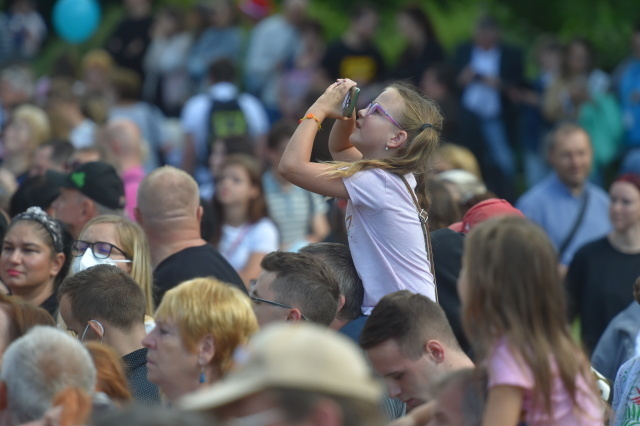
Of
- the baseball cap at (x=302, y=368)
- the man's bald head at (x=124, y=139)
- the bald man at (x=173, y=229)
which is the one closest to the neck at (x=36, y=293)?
the bald man at (x=173, y=229)

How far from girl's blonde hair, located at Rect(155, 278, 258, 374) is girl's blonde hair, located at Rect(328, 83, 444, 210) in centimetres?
95

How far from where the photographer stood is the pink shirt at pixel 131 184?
825 cm

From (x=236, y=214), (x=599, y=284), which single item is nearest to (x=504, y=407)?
(x=599, y=284)

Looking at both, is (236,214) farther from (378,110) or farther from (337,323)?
(378,110)

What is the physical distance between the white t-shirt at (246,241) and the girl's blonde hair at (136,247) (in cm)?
255

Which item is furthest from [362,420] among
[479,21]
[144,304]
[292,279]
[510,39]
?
[510,39]

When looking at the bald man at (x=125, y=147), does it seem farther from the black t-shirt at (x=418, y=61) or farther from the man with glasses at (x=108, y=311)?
the black t-shirt at (x=418, y=61)

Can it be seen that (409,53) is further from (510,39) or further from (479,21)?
(510,39)

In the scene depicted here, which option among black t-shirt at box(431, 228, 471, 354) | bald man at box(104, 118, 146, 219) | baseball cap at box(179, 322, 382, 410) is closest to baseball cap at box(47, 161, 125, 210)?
bald man at box(104, 118, 146, 219)

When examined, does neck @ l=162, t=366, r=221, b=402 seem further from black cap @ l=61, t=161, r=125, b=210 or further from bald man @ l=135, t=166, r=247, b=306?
black cap @ l=61, t=161, r=125, b=210

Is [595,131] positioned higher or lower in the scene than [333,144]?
lower

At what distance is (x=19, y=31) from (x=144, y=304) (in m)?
13.4

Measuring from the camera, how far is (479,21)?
13.1 meters

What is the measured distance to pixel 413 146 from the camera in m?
4.82
